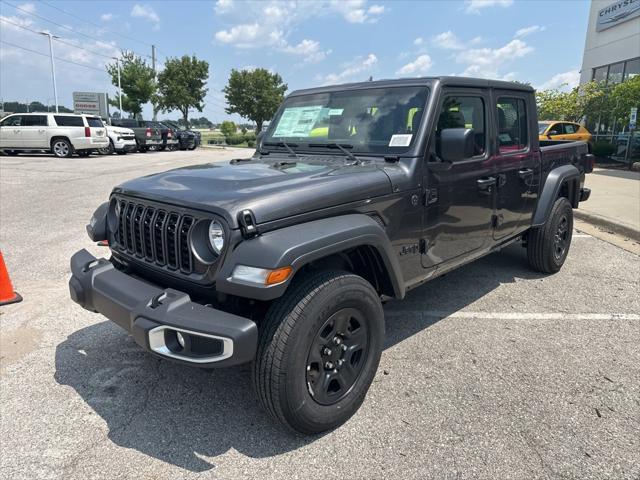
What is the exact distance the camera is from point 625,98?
16156mm

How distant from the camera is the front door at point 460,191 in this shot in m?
3.23

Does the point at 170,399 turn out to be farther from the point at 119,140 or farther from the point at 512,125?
the point at 119,140

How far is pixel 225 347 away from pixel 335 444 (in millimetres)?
854

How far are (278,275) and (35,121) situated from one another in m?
20.5

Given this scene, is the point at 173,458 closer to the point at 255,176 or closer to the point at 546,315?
the point at 255,176

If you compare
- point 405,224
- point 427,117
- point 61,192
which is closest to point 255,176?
point 405,224

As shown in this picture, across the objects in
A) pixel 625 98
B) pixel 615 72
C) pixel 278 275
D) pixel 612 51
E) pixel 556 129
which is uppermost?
pixel 612 51

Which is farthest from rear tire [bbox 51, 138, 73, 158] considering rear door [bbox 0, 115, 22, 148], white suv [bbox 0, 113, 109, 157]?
rear door [bbox 0, 115, 22, 148]

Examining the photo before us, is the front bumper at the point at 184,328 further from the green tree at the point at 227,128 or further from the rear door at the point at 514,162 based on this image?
the green tree at the point at 227,128

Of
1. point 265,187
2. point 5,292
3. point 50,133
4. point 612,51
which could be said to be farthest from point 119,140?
point 612,51

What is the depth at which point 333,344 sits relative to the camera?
8.30 ft

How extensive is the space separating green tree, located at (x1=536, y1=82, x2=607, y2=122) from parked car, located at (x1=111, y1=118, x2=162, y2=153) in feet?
59.1

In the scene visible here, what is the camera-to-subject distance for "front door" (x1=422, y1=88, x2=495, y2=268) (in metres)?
3.23

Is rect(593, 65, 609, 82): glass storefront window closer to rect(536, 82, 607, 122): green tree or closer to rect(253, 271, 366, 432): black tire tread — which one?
rect(536, 82, 607, 122): green tree
